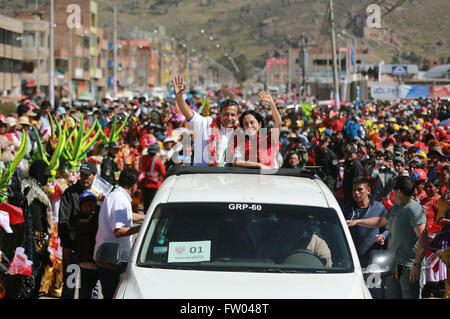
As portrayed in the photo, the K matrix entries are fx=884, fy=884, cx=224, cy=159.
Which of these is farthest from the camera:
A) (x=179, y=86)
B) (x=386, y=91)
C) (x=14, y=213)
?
(x=386, y=91)

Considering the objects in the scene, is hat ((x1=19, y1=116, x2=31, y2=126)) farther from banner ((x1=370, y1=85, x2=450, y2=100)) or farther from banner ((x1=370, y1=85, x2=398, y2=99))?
banner ((x1=370, y1=85, x2=398, y2=99))

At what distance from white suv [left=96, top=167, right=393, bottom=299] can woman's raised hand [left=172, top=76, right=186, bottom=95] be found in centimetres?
234

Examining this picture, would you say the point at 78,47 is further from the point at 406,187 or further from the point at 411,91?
the point at 406,187

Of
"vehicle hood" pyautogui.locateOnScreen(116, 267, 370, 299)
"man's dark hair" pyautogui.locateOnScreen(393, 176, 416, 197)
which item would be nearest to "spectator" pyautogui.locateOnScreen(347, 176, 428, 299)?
"man's dark hair" pyautogui.locateOnScreen(393, 176, 416, 197)

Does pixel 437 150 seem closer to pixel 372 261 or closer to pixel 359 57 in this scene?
pixel 372 261

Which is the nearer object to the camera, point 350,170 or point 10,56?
point 350,170

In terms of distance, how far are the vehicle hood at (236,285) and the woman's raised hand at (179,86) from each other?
10.6 feet

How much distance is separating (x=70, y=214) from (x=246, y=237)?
3.37m

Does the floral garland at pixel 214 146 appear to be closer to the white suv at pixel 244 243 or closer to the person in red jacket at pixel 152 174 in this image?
the white suv at pixel 244 243

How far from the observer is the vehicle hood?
521 centimetres

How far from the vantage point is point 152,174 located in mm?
15102

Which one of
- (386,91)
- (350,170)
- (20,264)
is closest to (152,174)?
(350,170)

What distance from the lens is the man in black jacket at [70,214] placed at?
28.8 ft

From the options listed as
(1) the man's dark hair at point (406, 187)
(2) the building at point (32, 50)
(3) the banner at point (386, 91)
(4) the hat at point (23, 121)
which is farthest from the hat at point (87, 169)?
(2) the building at point (32, 50)
